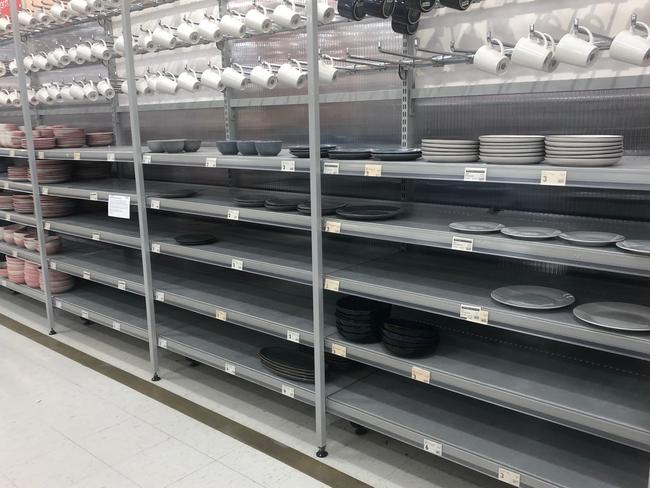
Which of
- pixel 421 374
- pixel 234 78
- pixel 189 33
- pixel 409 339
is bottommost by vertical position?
pixel 421 374

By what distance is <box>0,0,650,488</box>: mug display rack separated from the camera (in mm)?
1884

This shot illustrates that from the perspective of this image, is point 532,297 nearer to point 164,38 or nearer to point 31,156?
point 164,38

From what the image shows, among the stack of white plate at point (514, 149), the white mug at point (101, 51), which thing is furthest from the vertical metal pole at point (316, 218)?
the white mug at point (101, 51)

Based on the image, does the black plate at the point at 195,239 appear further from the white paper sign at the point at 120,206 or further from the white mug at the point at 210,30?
the white mug at the point at 210,30

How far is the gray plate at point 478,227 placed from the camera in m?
2.09

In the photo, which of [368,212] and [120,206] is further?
[120,206]

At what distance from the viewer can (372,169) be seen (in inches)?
88.5

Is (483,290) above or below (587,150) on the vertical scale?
below

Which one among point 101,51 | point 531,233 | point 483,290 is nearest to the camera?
point 531,233

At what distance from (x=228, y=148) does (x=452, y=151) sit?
138 cm

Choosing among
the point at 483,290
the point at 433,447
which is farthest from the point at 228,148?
the point at 433,447

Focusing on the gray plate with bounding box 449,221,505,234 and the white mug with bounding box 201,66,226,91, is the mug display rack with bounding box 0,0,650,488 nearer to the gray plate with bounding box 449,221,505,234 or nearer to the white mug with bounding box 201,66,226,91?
the gray plate with bounding box 449,221,505,234

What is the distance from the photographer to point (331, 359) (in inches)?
114

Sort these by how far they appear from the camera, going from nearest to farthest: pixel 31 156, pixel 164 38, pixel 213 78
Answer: pixel 213 78 < pixel 164 38 < pixel 31 156
